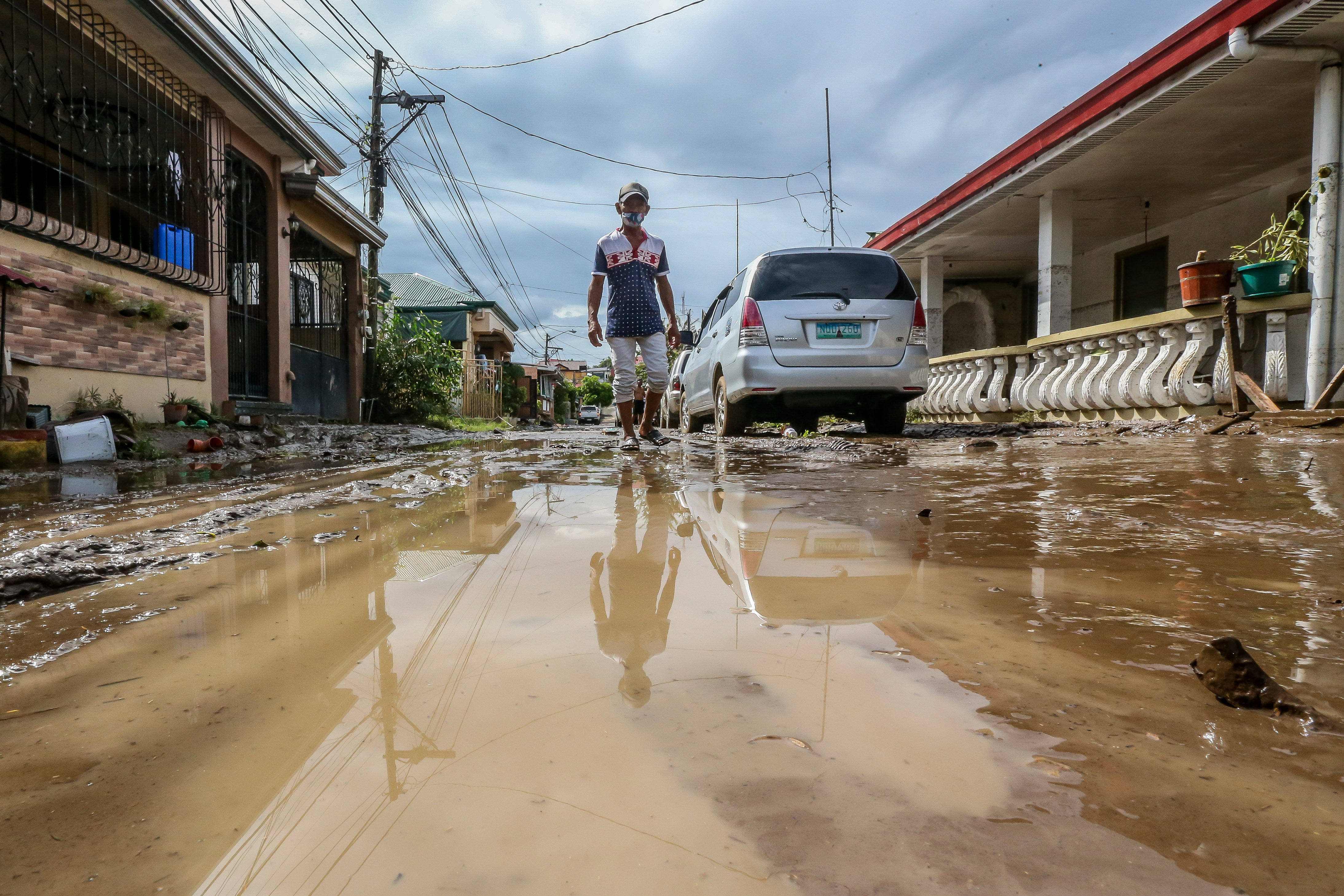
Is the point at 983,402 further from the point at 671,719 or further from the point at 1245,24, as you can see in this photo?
the point at 671,719

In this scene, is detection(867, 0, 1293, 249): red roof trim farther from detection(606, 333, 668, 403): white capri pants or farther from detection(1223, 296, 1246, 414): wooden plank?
detection(606, 333, 668, 403): white capri pants

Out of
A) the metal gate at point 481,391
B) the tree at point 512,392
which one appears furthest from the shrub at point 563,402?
the metal gate at point 481,391

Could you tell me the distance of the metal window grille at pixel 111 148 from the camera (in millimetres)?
6207

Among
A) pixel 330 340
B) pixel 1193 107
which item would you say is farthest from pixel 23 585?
pixel 330 340

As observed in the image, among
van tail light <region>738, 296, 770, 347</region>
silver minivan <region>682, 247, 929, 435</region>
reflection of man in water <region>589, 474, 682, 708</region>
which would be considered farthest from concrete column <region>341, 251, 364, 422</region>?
reflection of man in water <region>589, 474, 682, 708</region>

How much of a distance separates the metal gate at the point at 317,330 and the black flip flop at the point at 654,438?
6.80 meters

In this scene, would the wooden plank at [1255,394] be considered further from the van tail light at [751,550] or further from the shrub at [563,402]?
the shrub at [563,402]

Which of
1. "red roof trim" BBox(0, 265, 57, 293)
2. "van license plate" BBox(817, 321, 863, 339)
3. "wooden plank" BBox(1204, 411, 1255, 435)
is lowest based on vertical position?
"wooden plank" BBox(1204, 411, 1255, 435)

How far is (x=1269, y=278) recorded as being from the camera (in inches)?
223

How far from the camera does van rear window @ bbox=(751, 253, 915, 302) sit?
229 inches

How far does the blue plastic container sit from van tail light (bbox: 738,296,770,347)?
5773 millimetres

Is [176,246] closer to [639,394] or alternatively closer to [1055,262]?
[639,394]

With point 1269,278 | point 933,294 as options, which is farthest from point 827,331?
point 933,294

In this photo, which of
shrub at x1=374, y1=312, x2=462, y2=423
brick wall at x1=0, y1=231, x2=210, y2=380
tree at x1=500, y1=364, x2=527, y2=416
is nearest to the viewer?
brick wall at x1=0, y1=231, x2=210, y2=380
